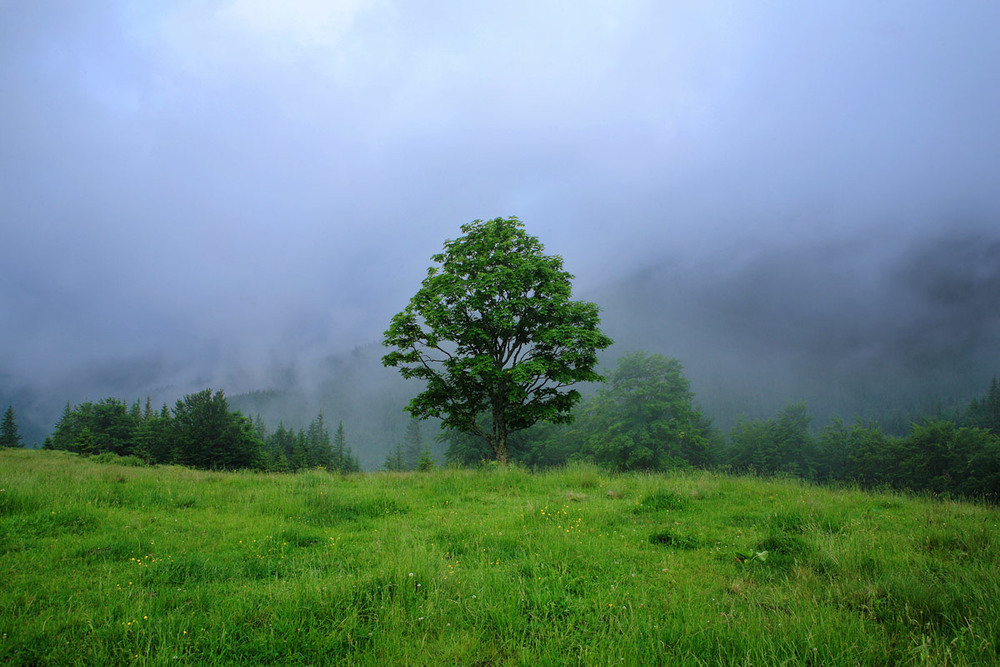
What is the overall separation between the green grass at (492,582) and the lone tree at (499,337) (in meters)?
7.82

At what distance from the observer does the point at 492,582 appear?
15.9 feet

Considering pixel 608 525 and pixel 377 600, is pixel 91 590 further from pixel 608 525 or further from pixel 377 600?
pixel 608 525

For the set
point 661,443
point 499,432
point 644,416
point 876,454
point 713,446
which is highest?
point 644,416

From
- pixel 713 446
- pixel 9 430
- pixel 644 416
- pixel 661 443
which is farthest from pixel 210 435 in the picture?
pixel 9 430

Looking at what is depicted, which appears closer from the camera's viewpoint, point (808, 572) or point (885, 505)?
point (808, 572)

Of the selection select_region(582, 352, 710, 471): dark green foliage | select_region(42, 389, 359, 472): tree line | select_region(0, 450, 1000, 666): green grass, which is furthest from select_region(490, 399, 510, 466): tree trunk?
select_region(42, 389, 359, 472): tree line

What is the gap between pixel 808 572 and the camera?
Result: 488cm

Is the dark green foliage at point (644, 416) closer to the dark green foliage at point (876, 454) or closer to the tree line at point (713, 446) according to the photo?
the tree line at point (713, 446)

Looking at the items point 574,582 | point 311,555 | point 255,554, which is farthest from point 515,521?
point 255,554

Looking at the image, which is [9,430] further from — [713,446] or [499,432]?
[713,446]

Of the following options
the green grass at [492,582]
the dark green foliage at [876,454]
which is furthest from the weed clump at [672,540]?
the dark green foliage at [876,454]

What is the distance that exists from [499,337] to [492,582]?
42.8 feet

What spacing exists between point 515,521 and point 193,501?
7276mm

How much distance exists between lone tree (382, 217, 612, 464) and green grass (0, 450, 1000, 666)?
7825 millimetres
